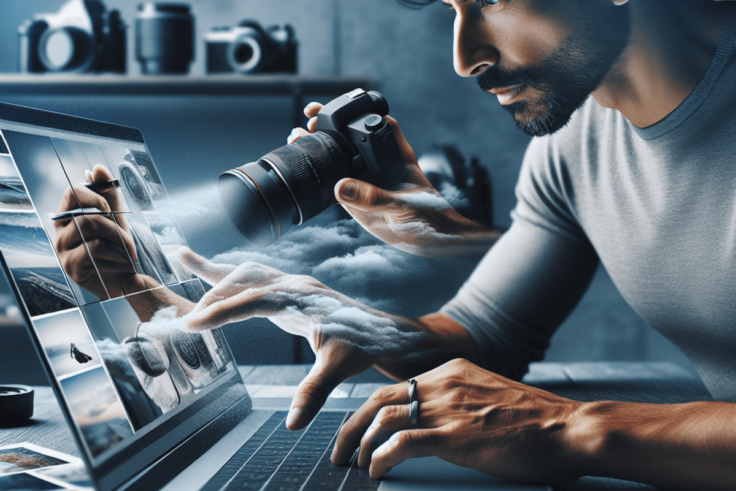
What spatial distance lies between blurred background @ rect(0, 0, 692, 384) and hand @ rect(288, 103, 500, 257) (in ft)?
0.06

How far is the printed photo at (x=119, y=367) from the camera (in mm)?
291

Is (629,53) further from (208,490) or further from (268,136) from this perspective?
(208,490)

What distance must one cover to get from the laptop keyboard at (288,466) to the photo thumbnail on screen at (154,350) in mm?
53

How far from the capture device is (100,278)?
1.01 ft

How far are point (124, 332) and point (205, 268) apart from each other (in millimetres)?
79

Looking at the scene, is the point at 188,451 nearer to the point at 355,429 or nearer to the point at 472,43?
the point at 355,429

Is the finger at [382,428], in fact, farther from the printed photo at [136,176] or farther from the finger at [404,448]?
the printed photo at [136,176]

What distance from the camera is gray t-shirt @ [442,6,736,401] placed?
42cm

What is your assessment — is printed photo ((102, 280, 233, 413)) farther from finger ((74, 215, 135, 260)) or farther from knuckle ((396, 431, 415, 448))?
knuckle ((396, 431, 415, 448))

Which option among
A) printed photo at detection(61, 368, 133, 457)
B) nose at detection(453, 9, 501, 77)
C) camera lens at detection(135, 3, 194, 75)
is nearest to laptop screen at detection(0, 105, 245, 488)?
printed photo at detection(61, 368, 133, 457)

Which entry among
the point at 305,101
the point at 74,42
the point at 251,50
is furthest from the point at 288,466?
the point at 74,42

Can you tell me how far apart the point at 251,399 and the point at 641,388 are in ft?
1.24

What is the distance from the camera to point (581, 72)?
443 mm

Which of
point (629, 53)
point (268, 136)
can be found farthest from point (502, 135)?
point (268, 136)
